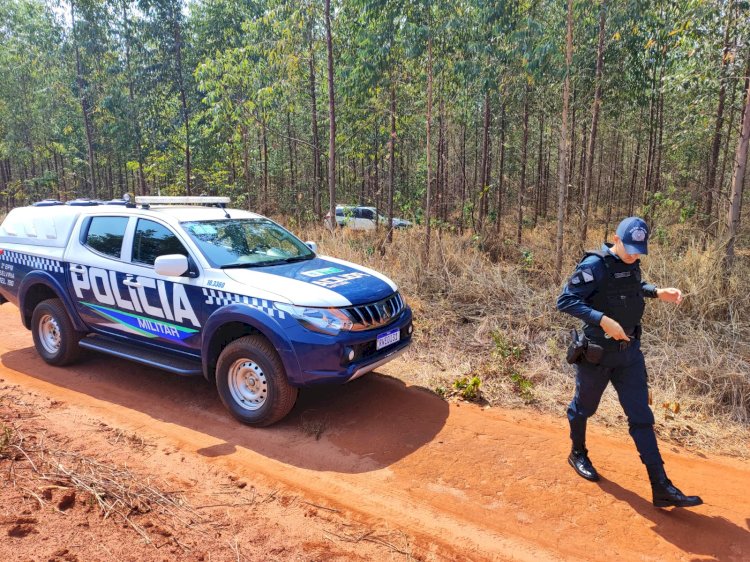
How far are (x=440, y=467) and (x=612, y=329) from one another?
5.22 ft

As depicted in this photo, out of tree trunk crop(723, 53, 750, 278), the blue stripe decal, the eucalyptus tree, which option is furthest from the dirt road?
the eucalyptus tree

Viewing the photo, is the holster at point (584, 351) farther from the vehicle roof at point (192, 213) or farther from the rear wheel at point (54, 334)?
the rear wheel at point (54, 334)

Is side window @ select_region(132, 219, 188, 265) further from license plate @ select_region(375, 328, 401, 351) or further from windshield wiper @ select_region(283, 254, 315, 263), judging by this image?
license plate @ select_region(375, 328, 401, 351)

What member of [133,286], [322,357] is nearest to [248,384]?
→ [322,357]

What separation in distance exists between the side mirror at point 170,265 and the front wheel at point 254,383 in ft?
2.51

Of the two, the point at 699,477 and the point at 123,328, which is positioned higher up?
the point at 123,328

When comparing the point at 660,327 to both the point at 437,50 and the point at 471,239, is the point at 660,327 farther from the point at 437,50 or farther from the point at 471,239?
the point at 437,50

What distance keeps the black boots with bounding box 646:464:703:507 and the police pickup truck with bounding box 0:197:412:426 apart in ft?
7.02

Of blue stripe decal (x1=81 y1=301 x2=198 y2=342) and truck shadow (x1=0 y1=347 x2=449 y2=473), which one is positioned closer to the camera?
truck shadow (x1=0 y1=347 x2=449 y2=473)

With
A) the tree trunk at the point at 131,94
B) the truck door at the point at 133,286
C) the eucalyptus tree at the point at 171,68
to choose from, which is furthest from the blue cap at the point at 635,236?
the tree trunk at the point at 131,94

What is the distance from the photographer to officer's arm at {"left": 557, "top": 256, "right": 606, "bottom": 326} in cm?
328

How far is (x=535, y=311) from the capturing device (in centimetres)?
672

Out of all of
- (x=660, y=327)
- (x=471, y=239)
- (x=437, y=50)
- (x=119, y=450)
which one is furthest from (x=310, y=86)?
(x=119, y=450)

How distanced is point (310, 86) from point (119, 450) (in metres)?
11.7
